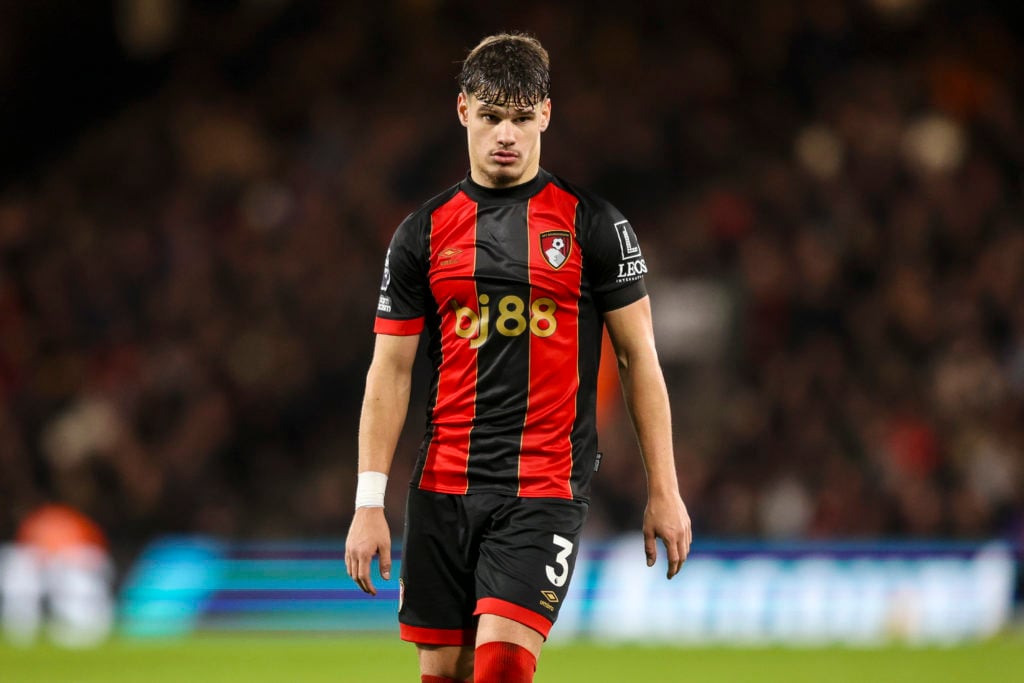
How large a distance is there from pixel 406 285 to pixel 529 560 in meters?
0.89

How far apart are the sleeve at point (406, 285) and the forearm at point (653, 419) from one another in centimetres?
63

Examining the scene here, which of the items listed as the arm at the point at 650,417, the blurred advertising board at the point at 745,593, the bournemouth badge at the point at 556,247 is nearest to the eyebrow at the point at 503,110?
the bournemouth badge at the point at 556,247

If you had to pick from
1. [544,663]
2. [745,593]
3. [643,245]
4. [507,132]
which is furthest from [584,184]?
[507,132]

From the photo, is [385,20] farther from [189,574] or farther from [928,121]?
[189,574]

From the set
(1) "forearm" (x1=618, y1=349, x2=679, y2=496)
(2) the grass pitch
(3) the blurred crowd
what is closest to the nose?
(1) "forearm" (x1=618, y1=349, x2=679, y2=496)

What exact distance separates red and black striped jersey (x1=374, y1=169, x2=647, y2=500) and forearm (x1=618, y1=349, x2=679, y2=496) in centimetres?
14

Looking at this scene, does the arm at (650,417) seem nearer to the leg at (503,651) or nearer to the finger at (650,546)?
the finger at (650,546)

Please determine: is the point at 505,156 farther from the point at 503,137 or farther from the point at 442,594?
the point at 442,594

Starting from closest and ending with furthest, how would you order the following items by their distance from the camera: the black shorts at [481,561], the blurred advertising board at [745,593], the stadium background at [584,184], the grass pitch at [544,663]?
the black shorts at [481,561] → the grass pitch at [544,663] → the blurred advertising board at [745,593] → the stadium background at [584,184]

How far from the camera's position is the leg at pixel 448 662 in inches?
185

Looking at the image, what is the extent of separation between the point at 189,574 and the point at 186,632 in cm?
43

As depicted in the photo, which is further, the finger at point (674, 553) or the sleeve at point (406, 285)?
the sleeve at point (406, 285)

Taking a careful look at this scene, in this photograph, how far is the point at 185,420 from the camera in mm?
13516

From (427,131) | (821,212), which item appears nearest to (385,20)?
(427,131)
